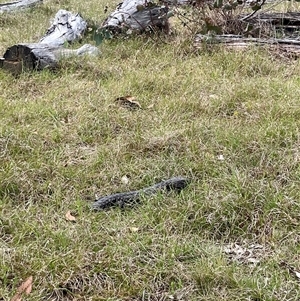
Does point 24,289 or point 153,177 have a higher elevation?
point 24,289

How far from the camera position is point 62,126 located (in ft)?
11.3

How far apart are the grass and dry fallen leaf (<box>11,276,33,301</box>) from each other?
0.04 m

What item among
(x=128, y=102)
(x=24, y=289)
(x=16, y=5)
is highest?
(x=24, y=289)

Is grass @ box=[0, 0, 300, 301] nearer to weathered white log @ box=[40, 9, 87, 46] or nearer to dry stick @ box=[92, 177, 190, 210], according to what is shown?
dry stick @ box=[92, 177, 190, 210]

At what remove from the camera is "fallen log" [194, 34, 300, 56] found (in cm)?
503

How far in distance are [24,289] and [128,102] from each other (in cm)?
215

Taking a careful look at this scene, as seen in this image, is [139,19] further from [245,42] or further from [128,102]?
[128,102]

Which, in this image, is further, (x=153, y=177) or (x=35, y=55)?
(x=35, y=55)

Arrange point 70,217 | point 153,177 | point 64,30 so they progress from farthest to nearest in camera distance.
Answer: point 64,30, point 153,177, point 70,217

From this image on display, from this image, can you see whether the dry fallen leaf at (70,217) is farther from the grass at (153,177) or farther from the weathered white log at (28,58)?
the weathered white log at (28,58)

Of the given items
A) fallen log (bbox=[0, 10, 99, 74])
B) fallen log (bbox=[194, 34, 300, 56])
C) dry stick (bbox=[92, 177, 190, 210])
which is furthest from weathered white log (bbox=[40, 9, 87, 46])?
dry stick (bbox=[92, 177, 190, 210])

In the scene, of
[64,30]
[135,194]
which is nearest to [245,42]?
[64,30]

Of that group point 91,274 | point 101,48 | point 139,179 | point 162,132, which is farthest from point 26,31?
point 91,274

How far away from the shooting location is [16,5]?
315 inches
